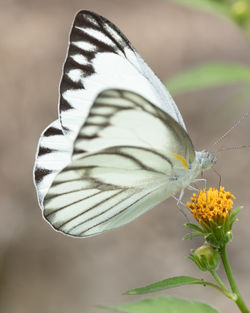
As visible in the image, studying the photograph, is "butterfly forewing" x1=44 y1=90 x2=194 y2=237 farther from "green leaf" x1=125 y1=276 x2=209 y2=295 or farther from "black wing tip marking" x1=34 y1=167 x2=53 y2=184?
"green leaf" x1=125 y1=276 x2=209 y2=295

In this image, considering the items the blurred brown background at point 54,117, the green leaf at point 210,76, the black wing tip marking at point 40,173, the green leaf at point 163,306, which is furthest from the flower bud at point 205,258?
the blurred brown background at point 54,117

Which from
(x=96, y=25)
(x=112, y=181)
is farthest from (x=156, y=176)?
(x=96, y=25)

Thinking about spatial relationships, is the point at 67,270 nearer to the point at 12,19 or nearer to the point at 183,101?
the point at 183,101

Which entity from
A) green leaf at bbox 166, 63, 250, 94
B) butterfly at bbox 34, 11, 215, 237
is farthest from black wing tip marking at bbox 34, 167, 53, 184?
green leaf at bbox 166, 63, 250, 94

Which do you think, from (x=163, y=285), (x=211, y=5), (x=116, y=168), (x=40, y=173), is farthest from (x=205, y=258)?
(x=211, y=5)

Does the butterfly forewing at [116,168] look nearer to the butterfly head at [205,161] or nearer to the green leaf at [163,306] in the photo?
the butterfly head at [205,161]

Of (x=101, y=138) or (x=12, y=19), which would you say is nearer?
(x=101, y=138)
